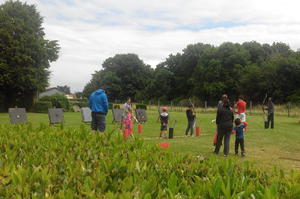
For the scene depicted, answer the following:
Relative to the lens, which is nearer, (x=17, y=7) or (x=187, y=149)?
(x=187, y=149)

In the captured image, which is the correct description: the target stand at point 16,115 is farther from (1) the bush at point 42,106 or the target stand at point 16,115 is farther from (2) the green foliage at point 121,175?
(1) the bush at point 42,106

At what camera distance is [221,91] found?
59688 mm

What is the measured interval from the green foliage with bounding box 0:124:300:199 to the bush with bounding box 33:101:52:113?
34.1 m

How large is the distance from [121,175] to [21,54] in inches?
1456

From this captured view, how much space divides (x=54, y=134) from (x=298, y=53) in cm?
5221

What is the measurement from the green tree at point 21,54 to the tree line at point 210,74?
14.3 metres

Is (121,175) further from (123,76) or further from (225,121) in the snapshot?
(123,76)

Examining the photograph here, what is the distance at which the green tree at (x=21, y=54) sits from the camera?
36.5 m

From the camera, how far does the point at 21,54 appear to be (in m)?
36.7

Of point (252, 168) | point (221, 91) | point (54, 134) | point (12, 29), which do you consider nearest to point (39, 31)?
point (12, 29)

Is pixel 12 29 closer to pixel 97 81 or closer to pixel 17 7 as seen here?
pixel 17 7

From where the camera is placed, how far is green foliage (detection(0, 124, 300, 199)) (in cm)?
233

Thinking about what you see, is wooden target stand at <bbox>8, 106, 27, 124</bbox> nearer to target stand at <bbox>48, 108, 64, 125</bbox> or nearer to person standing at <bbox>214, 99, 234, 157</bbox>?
target stand at <bbox>48, 108, 64, 125</bbox>

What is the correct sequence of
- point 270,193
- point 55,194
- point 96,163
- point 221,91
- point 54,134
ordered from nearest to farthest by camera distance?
point 270,193, point 55,194, point 96,163, point 54,134, point 221,91
